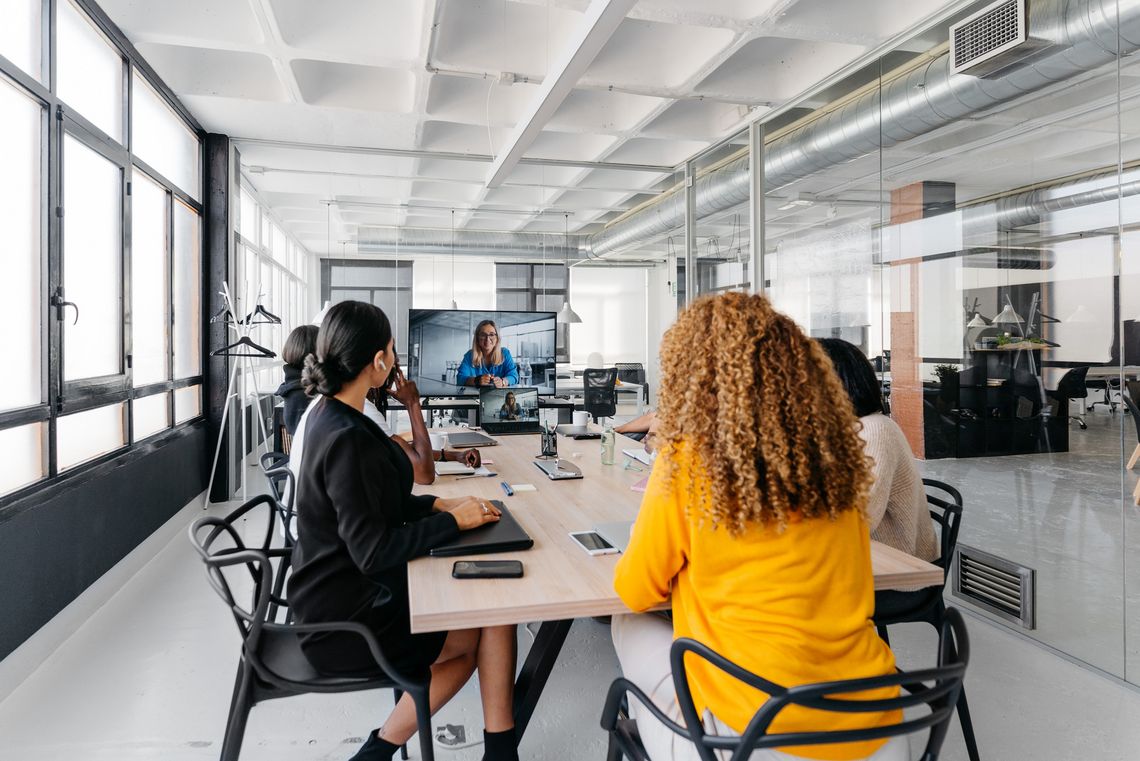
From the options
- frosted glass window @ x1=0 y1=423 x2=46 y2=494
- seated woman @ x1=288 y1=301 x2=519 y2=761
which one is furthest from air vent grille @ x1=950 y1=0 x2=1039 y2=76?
frosted glass window @ x1=0 y1=423 x2=46 y2=494

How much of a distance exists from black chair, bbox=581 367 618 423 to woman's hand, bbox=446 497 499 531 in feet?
21.3

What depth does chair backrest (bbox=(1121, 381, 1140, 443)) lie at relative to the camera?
8.19ft

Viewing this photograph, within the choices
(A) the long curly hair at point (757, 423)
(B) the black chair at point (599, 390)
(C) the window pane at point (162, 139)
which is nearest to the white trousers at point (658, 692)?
(A) the long curly hair at point (757, 423)

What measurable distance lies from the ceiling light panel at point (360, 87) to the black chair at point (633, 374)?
18.0 feet

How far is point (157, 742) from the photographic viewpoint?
216 cm

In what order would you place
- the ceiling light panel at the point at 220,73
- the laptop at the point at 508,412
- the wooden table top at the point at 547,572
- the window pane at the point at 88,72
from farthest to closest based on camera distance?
the ceiling light panel at the point at 220,73 < the laptop at the point at 508,412 < the window pane at the point at 88,72 < the wooden table top at the point at 547,572

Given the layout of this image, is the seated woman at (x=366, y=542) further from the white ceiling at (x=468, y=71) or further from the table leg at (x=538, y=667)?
the white ceiling at (x=468, y=71)

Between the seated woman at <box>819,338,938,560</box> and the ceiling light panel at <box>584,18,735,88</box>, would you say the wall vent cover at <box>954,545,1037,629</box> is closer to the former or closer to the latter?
the seated woman at <box>819,338,938,560</box>

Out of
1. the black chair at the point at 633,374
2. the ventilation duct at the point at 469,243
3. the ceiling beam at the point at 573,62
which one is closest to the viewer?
the ceiling beam at the point at 573,62

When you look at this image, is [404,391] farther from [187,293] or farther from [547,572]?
[187,293]

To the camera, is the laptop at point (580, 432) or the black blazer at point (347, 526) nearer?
the black blazer at point (347, 526)

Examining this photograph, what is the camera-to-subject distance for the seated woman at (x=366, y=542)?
60.6 inches

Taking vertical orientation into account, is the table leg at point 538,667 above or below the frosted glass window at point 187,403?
below

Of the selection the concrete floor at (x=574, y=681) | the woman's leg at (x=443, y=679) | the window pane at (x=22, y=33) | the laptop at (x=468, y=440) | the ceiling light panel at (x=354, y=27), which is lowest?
the concrete floor at (x=574, y=681)
